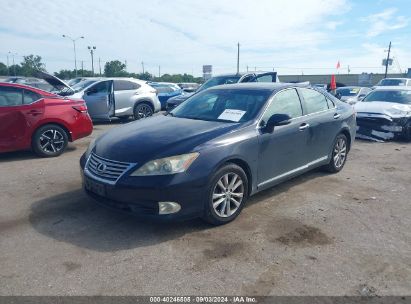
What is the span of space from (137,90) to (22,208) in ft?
29.7

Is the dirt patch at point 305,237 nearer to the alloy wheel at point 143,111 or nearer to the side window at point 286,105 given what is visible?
the side window at point 286,105

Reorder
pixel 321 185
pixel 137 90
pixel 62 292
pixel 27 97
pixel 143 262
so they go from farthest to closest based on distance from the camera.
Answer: pixel 137 90, pixel 27 97, pixel 321 185, pixel 143 262, pixel 62 292

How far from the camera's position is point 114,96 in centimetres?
1256

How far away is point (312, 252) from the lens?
3730 millimetres

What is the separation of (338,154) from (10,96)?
20.3 feet

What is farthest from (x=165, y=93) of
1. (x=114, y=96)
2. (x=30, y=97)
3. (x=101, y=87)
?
(x=30, y=97)

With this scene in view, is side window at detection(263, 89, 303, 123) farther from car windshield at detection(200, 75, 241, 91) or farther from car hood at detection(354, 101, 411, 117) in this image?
car windshield at detection(200, 75, 241, 91)

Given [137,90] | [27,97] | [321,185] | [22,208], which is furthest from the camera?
[137,90]

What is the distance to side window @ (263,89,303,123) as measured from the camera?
16.2 ft

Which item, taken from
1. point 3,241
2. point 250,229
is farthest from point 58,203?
point 250,229

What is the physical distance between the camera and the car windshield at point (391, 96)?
430 inches

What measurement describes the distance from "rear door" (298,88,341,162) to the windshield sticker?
122cm

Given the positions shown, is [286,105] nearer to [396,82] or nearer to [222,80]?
[222,80]

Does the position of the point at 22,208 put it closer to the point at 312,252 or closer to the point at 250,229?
the point at 250,229
